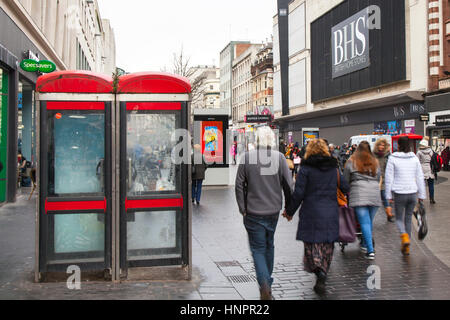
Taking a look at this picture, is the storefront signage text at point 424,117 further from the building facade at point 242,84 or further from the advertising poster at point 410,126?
the building facade at point 242,84

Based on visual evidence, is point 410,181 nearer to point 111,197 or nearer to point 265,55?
point 111,197

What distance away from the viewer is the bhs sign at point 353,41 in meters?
35.3

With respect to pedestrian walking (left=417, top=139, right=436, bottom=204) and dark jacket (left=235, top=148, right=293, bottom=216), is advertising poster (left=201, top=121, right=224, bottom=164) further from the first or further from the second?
dark jacket (left=235, top=148, right=293, bottom=216)

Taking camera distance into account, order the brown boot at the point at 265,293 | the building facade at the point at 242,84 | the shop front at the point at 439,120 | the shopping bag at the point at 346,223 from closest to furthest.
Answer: the brown boot at the point at 265,293
the shopping bag at the point at 346,223
the shop front at the point at 439,120
the building facade at the point at 242,84

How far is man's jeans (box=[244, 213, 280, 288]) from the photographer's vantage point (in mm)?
5332

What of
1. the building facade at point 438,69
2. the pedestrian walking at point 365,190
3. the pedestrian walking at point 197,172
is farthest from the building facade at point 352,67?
the pedestrian walking at point 365,190

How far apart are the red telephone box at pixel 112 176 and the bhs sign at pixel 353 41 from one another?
104ft

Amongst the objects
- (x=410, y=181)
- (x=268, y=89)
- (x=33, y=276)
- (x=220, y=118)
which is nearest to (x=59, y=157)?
(x=33, y=276)

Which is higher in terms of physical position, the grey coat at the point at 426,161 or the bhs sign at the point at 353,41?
the bhs sign at the point at 353,41

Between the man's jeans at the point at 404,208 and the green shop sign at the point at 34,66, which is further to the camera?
the green shop sign at the point at 34,66

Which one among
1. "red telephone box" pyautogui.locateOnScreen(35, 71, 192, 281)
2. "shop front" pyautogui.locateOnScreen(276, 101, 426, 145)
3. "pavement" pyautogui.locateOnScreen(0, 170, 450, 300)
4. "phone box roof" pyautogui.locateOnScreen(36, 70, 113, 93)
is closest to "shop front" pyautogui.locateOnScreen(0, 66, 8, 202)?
"pavement" pyautogui.locateOnScreen(0, 170, 450, 300)

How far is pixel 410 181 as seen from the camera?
7.86 m

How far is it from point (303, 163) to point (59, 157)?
312 centimetres

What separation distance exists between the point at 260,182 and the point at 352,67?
3549 cm
